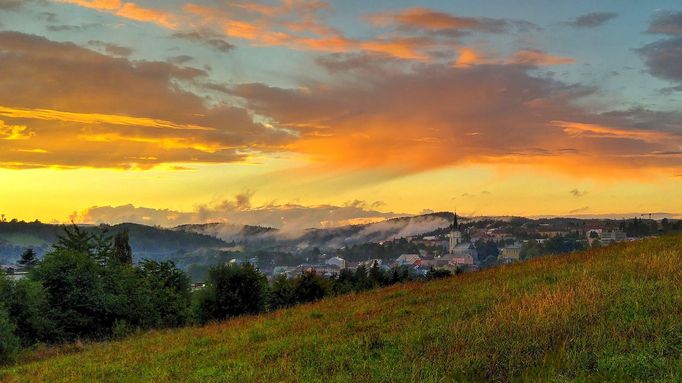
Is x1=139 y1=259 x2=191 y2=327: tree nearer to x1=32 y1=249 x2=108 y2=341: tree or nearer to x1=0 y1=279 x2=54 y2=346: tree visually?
x1=32 y1=249 x2=108 y2=341: tree

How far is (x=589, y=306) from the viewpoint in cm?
1226

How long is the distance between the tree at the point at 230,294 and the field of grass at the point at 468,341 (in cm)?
3100

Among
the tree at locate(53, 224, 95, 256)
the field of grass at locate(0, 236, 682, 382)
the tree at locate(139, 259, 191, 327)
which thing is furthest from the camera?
the tree at locate(53, 224, 95, 256)

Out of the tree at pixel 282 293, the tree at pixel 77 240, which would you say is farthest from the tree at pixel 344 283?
the tree at pixel 77 240

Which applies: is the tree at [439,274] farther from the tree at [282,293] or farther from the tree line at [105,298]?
the tree at [282,293]

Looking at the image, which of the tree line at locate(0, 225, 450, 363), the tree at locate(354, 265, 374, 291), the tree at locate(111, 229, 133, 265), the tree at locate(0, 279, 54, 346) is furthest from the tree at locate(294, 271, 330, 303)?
the tree at locate(111, 229, 133, 265)

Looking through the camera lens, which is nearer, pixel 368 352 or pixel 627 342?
pixel 627 342

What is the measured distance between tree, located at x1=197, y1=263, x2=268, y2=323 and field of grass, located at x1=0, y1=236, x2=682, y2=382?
30997 mm

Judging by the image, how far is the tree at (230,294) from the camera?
2014 inches

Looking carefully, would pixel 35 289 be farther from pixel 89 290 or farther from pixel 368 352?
pixel 368 352

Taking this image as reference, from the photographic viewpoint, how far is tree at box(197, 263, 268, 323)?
51156 mm

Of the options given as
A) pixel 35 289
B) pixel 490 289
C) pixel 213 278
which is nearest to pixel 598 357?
pixel 490 289

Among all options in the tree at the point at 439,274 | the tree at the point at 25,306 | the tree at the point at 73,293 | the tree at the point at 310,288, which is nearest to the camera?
the tree at the point at 439,274

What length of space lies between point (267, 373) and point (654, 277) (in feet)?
39.6
